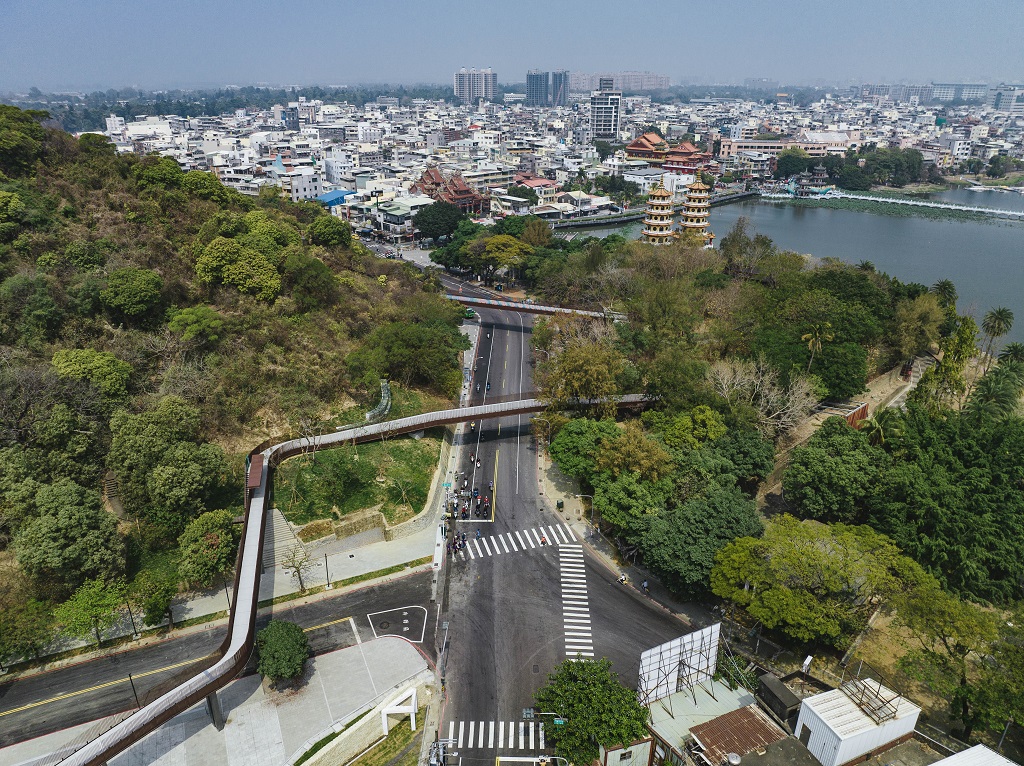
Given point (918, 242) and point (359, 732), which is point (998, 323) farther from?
point (918, 242)

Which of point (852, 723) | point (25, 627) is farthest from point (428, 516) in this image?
point (852, 723)

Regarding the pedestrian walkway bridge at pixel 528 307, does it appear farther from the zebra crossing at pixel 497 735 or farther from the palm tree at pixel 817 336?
the zebra crossing at pixel 497 735

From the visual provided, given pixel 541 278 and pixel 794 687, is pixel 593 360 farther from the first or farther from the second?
Answer: pixel 541 278

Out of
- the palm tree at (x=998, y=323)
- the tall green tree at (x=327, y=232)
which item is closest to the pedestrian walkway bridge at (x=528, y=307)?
the tall green tree at (x=327, y=232)

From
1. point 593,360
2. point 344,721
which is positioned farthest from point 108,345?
point 593,360

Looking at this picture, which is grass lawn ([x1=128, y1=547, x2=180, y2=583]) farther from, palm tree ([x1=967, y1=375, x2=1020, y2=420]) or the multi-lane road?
palm tree ([x1=967, y1=375, x2=1020, y2=420])

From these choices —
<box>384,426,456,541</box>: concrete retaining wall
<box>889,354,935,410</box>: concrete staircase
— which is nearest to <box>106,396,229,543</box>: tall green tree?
<box>384,426,456,541</box>: concrete retaining wall
